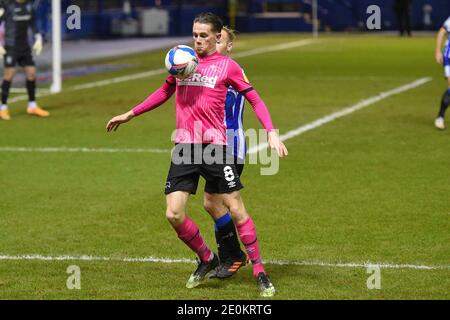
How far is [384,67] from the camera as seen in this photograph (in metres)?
31.8

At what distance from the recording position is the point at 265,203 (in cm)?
1251

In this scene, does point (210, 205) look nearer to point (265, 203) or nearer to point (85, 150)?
point (265, 203)

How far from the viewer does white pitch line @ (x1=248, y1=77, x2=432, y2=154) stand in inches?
691

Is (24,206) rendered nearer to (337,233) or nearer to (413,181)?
(337,233)

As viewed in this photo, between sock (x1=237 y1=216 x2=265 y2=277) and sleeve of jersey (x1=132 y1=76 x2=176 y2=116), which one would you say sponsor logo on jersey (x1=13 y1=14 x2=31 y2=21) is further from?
sock (x1=237 y1=216 x2=265 y2=277)

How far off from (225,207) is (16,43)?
1229cm

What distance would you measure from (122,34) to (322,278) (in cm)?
4243

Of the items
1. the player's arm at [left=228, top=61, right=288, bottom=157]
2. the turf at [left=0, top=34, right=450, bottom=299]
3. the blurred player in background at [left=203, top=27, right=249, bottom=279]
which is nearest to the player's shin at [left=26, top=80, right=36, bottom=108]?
the turf at [left=0, top=34, right=450, bottom=299]

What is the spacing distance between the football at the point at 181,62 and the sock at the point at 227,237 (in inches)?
51.1

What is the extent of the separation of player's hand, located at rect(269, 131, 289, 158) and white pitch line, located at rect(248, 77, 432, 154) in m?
7.67

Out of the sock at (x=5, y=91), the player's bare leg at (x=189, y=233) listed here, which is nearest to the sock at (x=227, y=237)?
the player's bare leg at (x=189, y=233)

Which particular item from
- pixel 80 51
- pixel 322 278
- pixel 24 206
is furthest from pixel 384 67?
pixel 322 278

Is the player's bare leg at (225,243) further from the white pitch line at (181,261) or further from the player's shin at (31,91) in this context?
the player's shin at (31,91)

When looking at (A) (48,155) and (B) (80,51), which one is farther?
(B) (80,51)
